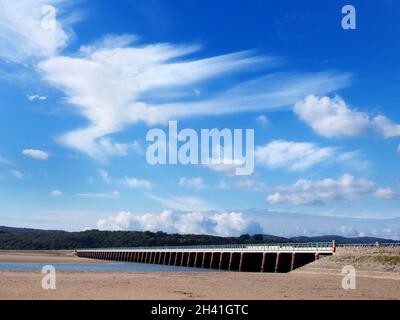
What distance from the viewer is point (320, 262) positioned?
53000 millimetres

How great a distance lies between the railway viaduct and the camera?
62241 millimetres

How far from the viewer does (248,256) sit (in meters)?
77.6

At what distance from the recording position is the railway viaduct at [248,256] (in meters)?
62.2
